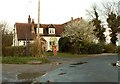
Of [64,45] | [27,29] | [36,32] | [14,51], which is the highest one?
[27,29]

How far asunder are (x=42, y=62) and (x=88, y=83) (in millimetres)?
17838

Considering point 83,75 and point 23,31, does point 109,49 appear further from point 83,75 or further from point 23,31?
point 83,75

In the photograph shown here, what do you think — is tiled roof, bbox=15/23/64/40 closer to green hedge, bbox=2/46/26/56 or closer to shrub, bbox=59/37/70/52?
shrub, bbox=59/37/70/52

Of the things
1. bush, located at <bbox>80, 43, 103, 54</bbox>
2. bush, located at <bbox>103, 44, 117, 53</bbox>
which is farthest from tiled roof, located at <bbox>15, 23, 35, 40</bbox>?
bush, located at <bbox>103, 44, 117, 53</bbox>

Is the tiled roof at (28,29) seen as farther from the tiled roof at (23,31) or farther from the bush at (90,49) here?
the bush at (90,49)

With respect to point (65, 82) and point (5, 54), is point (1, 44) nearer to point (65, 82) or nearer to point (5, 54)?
point (5, 54)

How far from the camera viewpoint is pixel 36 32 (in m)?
70.2

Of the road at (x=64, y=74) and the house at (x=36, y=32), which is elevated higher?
the house at (x=36, y=32)

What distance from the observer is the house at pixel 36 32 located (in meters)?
70.8

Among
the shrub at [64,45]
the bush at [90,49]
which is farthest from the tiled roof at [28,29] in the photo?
the bush at [90,49]

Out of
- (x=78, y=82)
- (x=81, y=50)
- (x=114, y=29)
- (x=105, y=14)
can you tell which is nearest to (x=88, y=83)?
(x=78, y=82)

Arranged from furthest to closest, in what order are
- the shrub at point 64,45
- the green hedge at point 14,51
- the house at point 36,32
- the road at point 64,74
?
the house at point 36,32, the shrub at point 64,45, the green hedge at point 14,51, the road at point 64,74

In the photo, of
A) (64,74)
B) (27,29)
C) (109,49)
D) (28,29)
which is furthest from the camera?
(28,29)

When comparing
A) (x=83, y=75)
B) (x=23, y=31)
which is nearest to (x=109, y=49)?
(x=23, y=31)
